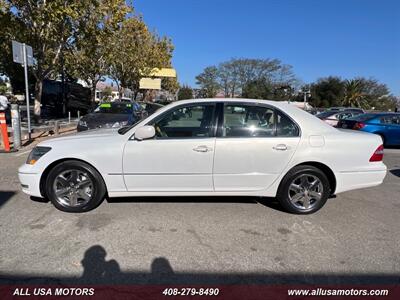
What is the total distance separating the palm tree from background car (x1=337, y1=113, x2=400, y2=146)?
2430 inches

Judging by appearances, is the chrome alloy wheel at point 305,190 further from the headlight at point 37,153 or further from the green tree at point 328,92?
the green tree at point 328,92

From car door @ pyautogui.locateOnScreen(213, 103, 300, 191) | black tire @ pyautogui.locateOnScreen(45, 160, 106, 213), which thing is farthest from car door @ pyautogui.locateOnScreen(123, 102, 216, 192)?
black tire @ pyautogui.locateOnScreen(45, 160, 106, 213)

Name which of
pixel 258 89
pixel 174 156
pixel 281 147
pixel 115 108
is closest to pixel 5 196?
pixel 174 156

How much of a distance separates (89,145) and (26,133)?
9115mm

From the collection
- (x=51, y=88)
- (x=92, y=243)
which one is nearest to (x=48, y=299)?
(x=92, y=243)

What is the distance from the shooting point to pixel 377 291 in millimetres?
2795

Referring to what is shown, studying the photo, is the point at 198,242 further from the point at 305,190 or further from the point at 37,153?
the point at 37,153

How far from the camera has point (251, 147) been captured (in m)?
4.24

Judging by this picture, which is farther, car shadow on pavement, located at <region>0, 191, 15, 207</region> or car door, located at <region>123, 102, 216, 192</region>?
car shadow on pavement, located at <region>0, 191, 15, 207</region>

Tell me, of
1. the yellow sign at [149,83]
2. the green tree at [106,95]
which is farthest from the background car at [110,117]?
the green tree at [106,95]

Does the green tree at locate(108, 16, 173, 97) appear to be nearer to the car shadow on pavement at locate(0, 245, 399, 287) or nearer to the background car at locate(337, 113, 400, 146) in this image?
the background car at locate(337, 113, 400, 146)

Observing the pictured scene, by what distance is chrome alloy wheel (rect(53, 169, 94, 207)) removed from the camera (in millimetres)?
4348

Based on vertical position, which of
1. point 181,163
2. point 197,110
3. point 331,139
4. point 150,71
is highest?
point 150,71

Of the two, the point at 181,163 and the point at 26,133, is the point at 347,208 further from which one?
the point at 26,133
